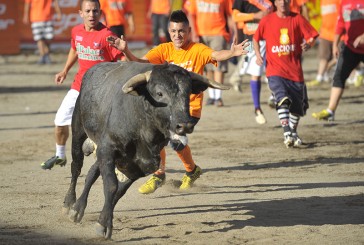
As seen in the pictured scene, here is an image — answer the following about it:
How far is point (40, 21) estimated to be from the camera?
2484 centimetres

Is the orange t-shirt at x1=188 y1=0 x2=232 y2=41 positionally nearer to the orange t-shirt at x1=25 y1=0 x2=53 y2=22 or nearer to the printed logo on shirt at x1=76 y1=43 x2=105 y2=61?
the printed logo on shirt at x1=76 y1=43 x2=105 y2=61

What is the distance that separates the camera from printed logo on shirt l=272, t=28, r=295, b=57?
43.5 ft

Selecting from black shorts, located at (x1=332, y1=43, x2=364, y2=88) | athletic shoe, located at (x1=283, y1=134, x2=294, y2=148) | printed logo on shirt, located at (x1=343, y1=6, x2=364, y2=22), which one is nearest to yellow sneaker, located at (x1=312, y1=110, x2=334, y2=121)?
black shorts, located at (x1=332, y1=43, x2=364, y2=88)

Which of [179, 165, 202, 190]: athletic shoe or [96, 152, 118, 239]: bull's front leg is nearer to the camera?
[96, 152, 118, 239]: bull's front leg

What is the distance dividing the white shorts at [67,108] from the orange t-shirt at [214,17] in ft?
23.6

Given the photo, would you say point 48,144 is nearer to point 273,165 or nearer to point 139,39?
point 273,165

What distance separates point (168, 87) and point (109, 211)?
1220mm

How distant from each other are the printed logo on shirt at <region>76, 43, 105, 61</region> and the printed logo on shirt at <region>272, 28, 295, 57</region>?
148 inches

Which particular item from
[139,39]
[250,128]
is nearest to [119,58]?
[250,128]

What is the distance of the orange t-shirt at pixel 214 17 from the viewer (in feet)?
57.7

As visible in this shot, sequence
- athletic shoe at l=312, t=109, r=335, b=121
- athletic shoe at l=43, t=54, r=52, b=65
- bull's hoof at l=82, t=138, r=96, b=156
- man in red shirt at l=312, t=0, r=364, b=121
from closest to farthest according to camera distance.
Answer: bull's hoof at l=82, t=138, r=96, b=156 → man in red shirt at l=312, t=0, r=364, b=121 → athletic shoe at l=312, t=109, r=335, b=121 → athletic shoe at l=43, t=54, r=52, b=65

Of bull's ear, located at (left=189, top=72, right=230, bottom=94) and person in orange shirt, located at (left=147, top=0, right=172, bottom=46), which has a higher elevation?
bull's ear, located at (left=189, top=72, right=230, bottom=94)

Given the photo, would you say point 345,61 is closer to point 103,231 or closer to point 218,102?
point 218,102

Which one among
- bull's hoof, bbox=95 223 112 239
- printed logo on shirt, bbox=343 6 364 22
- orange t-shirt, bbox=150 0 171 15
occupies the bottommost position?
orange t-shirt, bbox=150 0 171 15
